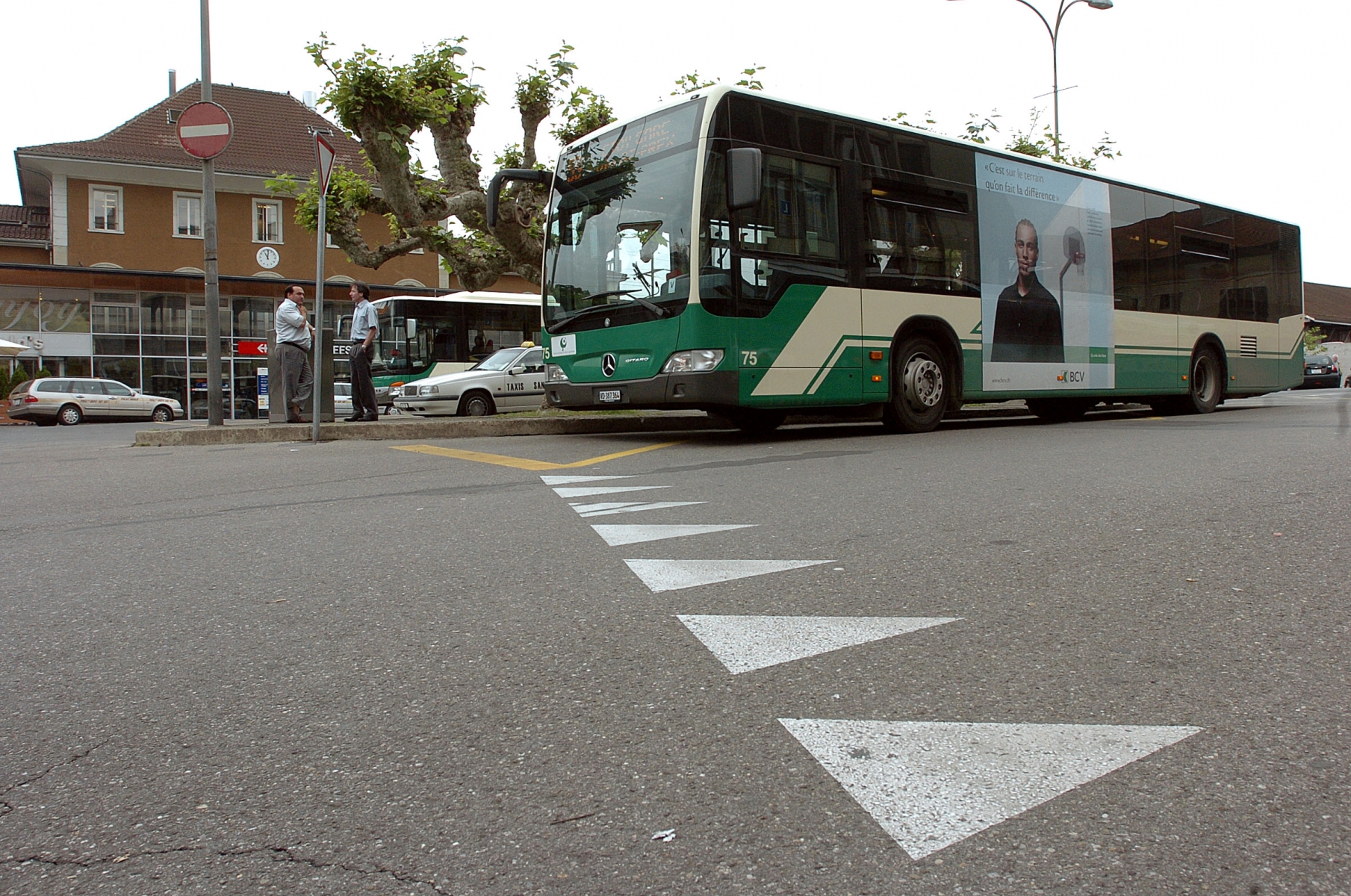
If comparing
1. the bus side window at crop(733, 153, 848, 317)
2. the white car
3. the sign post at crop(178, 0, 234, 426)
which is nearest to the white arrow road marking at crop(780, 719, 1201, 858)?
the bus side window at crop(733, 153, 848, 317)

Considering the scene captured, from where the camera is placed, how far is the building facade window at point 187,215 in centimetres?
3603

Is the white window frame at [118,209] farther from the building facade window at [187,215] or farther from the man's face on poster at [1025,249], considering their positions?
the man's face on poster at [1025,249]

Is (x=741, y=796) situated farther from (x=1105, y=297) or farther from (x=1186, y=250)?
(x=1186, y=250)

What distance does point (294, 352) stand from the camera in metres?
12.6

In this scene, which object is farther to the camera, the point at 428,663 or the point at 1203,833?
the point at 428,663

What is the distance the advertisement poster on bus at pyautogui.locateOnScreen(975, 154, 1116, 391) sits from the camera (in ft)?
39.5

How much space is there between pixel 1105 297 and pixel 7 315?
105 ft

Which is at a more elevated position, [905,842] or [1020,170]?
[1020,170]

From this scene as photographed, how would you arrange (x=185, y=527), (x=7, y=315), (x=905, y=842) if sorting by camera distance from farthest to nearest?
(x=7, y=315)
(x=185, y=527)
(x=905, y=842)

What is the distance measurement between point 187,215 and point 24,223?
758 cm

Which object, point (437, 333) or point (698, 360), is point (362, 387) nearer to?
point (698, 360)

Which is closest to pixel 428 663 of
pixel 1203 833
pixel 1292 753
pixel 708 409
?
pixel 1203 833

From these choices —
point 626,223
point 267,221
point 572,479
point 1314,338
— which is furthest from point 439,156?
point 1314,338

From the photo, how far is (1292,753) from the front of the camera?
218 cm
